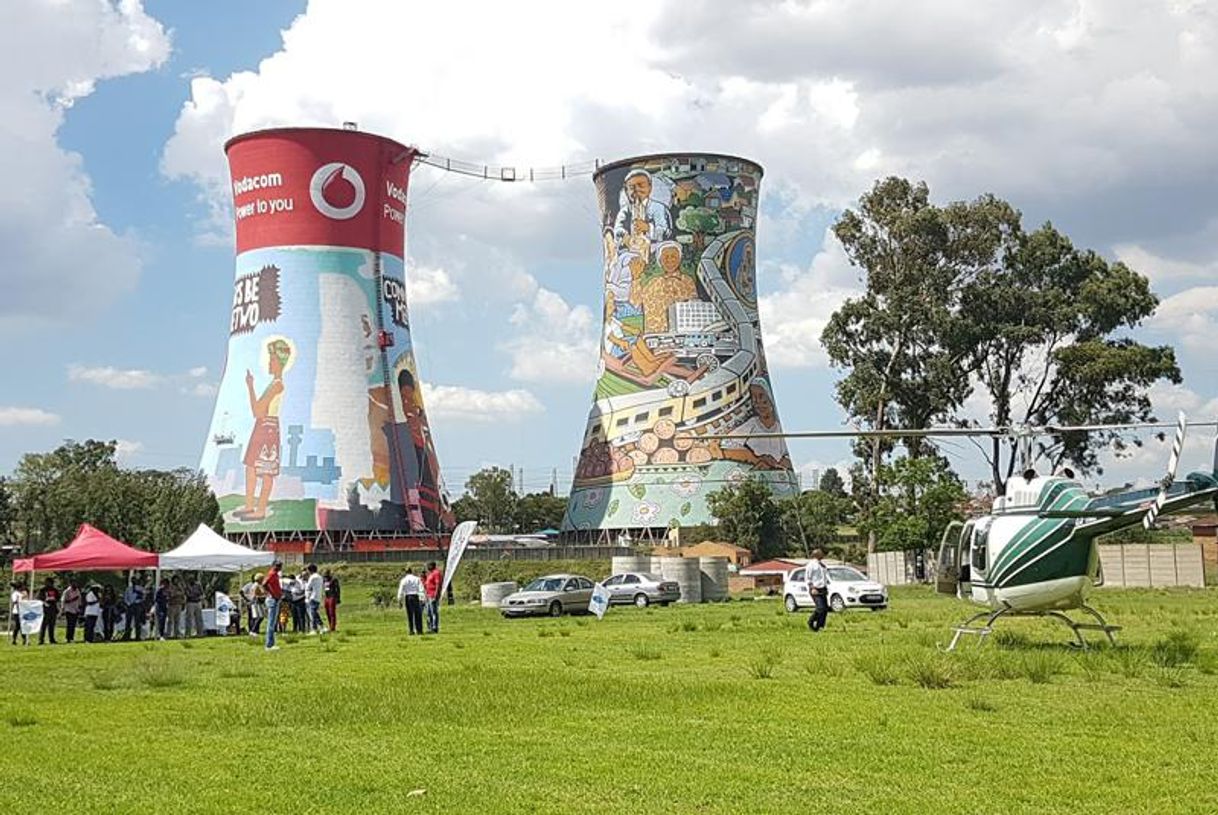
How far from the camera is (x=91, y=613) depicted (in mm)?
26125

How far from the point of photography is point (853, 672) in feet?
46.4

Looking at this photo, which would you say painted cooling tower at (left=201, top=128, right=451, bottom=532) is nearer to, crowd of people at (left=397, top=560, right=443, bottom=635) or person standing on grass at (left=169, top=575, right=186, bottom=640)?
person standing on grass at (left=169, top=575, right=186, bottom=640)

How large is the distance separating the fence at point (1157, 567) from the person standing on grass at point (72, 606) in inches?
1272

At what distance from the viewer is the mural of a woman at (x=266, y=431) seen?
176 ft

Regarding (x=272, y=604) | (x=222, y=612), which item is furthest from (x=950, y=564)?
(x=222, y=612)

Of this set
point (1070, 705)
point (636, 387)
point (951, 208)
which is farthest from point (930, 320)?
point (1070, 705)

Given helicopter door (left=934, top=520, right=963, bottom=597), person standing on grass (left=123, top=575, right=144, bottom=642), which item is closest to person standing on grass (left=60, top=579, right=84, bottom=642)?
person standing on grass (left=123, top=575, right=144, bottom=642)

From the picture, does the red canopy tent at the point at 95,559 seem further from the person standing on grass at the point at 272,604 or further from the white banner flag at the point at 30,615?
the person standing on grass at the point at 272,604

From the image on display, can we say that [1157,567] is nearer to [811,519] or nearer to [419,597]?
[811,519]

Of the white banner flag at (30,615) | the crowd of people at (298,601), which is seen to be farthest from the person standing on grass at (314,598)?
the white banner flag at (30,615)

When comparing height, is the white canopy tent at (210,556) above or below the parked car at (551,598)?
above

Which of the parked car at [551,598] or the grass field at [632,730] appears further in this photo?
the parked car at [551,598]

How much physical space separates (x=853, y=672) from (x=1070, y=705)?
10.2 feet

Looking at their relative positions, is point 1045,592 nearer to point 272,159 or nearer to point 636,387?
point 272,159
